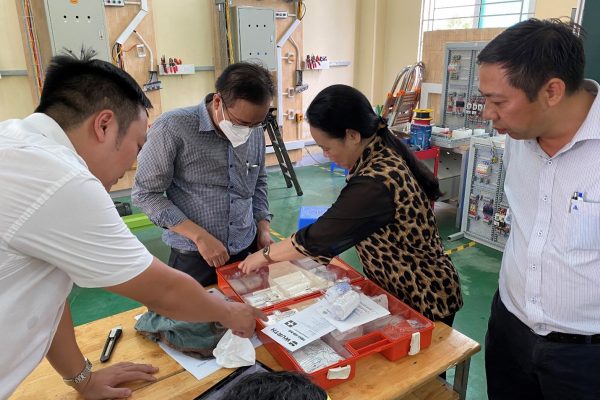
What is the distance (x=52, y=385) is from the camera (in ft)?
3.97

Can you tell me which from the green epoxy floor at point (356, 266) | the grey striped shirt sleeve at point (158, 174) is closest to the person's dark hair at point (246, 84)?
the grey striped shirt sleeve at point (158, 174)

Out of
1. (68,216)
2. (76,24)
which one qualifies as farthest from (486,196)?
(76,24)

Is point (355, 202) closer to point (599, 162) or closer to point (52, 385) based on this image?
point (599, 162)

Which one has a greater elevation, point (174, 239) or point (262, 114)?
point (262, 114)

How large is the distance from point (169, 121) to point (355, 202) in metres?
0.85

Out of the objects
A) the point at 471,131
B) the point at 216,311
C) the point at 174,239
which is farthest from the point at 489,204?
the point at 216,311

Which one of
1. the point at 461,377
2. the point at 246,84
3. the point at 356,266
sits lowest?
the point at 356,266

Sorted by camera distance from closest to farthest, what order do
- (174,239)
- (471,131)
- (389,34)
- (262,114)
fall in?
(262,114) < (174,239) < (471,131) < (389,34)

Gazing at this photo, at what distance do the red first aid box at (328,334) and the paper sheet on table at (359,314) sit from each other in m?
0.02

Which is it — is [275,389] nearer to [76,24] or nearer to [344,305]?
[344,305]

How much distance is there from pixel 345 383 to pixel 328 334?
15cm

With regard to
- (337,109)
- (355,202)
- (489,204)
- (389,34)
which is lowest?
(489,204)

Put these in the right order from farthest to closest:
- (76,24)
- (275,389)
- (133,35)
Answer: (133,35)
(76,24)
(275,389)

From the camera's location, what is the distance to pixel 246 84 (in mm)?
1645
